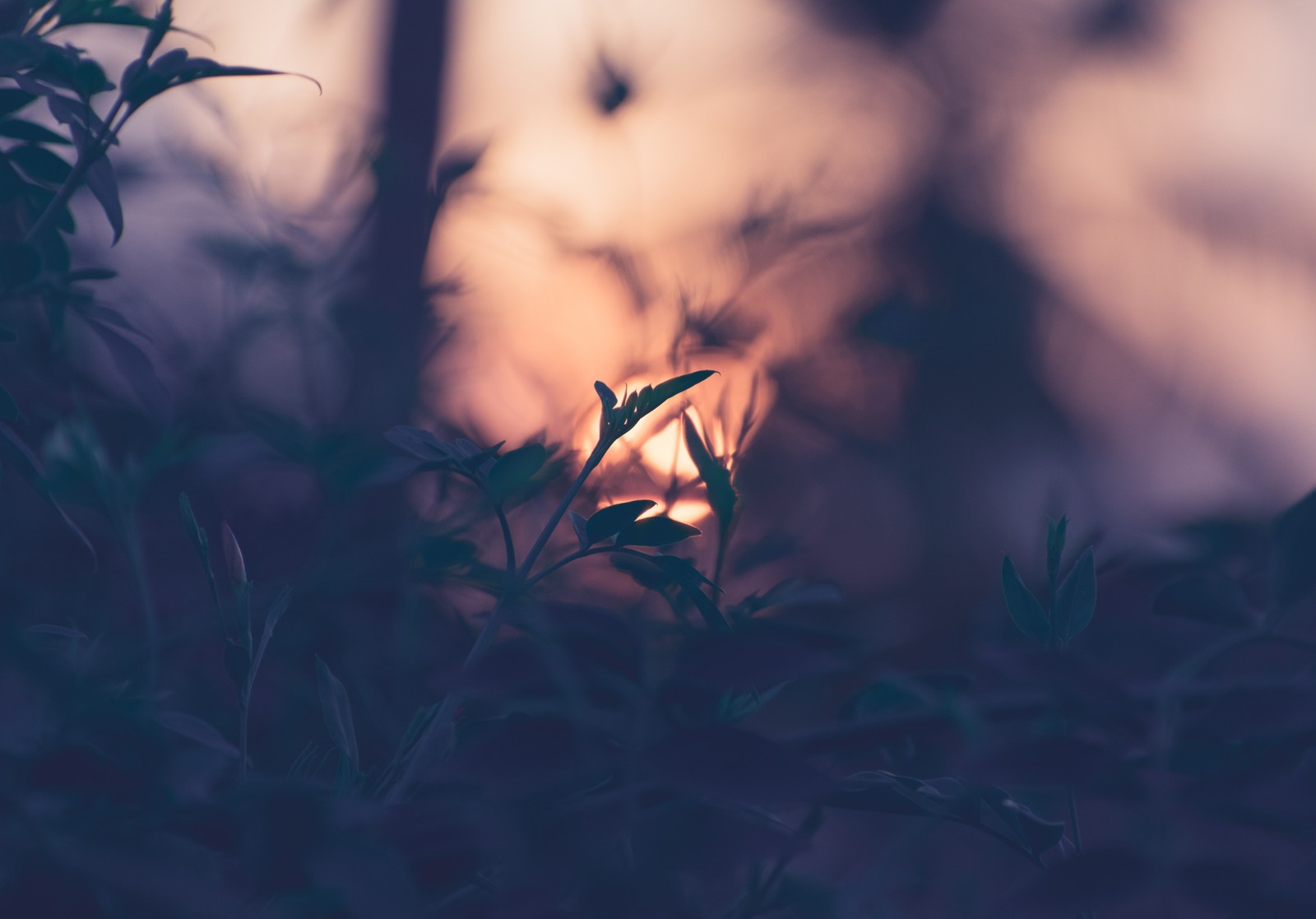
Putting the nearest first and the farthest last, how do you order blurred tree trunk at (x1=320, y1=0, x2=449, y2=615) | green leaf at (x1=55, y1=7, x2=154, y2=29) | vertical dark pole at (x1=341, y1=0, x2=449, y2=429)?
1. green leaf at (x1=55, y1=7, x2=154, y2=29)
2. blurred tree trunk at (x1=320, y1=0, x2=449, y2=615)
3. vertical dark pole at (x1=341, y1=0, x2=449, y2=429)

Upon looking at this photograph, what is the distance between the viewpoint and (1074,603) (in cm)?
38

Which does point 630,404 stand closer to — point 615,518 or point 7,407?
point 615,518

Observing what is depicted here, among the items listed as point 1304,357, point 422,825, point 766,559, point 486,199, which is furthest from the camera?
point 1304,357

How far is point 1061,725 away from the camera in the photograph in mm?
374

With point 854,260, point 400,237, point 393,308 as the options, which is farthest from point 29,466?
point 854,260

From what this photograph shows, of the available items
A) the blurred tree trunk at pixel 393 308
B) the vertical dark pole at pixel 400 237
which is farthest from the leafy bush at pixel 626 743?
the vertical dark pole at pixel 400 237

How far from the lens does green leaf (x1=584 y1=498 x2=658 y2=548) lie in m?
0.36

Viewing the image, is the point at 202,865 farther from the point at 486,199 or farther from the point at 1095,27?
the point at 1095,27

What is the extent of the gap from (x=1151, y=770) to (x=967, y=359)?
2.03m

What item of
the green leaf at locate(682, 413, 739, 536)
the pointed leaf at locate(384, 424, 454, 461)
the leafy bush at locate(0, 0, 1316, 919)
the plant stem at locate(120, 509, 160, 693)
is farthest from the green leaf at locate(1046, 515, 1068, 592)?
the plant stem at locate(120, 509, 160, 693)

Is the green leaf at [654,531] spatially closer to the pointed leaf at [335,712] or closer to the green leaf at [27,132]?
the pointed leaf at [335,712]

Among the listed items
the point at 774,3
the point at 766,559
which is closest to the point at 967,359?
the point at 774,3

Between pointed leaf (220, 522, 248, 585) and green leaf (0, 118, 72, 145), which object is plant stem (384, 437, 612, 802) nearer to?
pointed leaf (220, 522, 248, 585)

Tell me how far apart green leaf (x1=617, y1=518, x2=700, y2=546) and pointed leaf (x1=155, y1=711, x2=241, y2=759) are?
0.58ft
